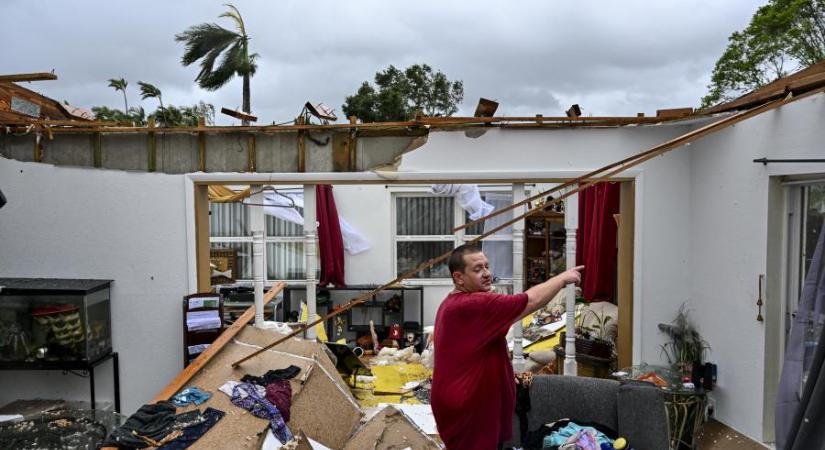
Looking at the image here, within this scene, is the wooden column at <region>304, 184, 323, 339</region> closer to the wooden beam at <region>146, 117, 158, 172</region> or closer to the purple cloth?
the wooden beam at <region>146, 117, 158, 172</region>

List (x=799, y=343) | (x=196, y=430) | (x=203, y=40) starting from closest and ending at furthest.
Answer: (x=799, y=343) < (x=196, y=430) < (x=203, y=40)

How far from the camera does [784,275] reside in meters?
3.65

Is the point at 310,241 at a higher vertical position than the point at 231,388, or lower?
higher

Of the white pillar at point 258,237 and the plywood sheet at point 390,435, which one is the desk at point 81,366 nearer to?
the white pillar at point 258,237

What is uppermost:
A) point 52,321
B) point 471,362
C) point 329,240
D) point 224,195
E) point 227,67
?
point 227,67

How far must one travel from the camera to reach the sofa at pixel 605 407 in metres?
3.38

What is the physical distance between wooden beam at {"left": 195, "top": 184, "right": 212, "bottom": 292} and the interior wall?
387 centimetres

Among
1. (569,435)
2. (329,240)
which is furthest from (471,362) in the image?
(329,240)

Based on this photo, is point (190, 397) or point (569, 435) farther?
point (190, 397)

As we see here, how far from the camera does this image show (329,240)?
328 inches

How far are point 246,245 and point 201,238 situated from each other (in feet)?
15.0

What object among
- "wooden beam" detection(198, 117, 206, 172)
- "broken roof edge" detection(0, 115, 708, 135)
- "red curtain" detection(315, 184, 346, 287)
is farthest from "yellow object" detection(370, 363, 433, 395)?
"red curtain" detection(315, 184, 346, 287)

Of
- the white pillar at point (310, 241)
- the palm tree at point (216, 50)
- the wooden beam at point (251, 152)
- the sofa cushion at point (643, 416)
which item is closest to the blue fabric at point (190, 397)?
the white pillar at point (310, 241)

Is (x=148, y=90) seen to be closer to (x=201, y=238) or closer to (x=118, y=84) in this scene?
(x=118, y=84)
